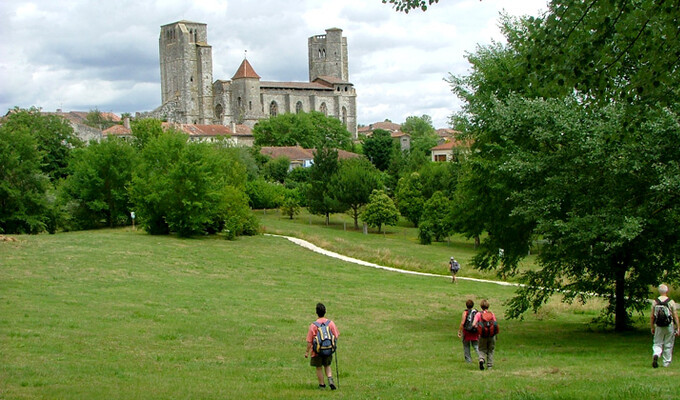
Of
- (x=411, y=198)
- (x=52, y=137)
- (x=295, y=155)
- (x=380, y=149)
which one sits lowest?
(x=411, y=198)

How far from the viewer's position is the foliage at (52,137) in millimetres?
80625

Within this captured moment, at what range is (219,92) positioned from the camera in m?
138

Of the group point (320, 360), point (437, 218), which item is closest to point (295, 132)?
point (437, 218)

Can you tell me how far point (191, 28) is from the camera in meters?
133

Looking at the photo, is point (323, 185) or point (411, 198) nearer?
point (323, 185)

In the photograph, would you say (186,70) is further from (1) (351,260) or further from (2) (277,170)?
(1) (351,260)

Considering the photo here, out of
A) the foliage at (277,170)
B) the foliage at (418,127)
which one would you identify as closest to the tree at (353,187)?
the foliage at (277,170)

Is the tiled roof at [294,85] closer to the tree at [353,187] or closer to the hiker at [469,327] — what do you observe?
the tree at [353,187]

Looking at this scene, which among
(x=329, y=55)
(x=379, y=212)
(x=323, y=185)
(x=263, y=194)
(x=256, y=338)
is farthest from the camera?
(x=329, y=55)

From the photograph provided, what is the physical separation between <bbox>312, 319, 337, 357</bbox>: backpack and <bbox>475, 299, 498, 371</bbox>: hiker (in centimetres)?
336

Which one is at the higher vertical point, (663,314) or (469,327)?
(663,314)

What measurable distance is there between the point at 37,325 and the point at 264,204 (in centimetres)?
6614

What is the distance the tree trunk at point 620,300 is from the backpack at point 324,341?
10208 mm

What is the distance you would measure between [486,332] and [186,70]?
4883 inches
